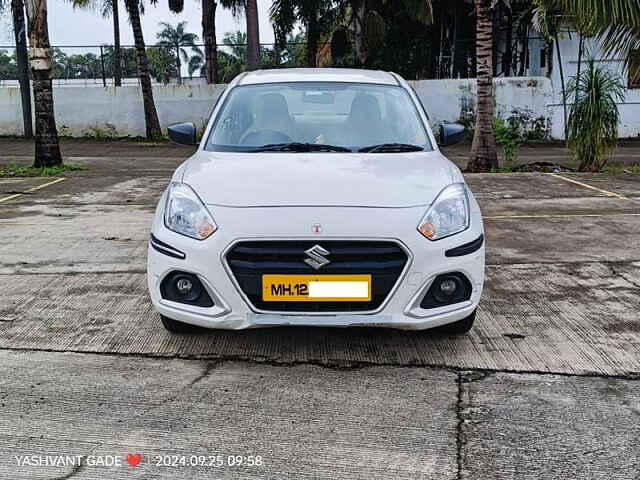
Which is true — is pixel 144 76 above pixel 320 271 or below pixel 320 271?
above

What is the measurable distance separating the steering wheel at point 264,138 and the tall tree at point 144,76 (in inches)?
712

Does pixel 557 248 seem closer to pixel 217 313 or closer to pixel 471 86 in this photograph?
pixel 217 313

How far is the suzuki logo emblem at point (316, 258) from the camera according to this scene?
368 centimetres

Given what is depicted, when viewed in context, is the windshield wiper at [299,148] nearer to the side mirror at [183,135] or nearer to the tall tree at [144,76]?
the side mirror at [183,135]

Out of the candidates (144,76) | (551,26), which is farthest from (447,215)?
(144,76)

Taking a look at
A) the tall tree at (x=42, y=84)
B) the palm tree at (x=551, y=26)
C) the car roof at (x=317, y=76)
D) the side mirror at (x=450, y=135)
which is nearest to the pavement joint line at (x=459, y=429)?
the side mirror at (x=450, y=135)

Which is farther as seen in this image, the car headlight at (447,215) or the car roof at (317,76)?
the car roof at (317,76)

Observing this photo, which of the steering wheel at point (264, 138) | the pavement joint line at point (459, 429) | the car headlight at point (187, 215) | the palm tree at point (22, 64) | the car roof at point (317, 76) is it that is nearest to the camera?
the pavement joint line at point (459, 429)

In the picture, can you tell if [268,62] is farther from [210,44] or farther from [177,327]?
[177,327]

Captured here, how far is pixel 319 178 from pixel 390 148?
0.91 metres

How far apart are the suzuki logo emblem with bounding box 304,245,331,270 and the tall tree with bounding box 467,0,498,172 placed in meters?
10.3

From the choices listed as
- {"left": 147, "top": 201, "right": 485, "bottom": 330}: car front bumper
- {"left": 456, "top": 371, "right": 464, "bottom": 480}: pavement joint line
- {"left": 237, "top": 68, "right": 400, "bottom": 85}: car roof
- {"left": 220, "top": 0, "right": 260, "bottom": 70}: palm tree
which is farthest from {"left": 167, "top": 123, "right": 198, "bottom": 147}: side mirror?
{"left": 220, "top": 0, "right": 260, "bottom": 70}: palm tree

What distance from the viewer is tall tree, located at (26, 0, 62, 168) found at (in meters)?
12.6

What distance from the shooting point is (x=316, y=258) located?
368cm
